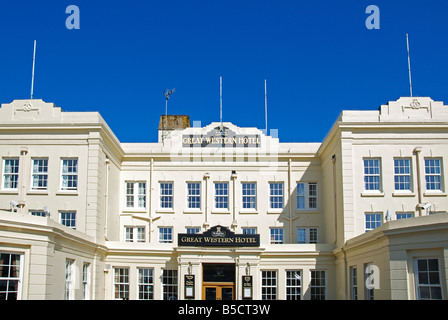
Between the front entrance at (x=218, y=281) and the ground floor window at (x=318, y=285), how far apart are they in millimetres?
4400

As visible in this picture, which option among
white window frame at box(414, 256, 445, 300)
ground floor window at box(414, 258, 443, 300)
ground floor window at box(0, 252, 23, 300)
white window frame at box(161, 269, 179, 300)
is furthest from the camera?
white window frame at box(161, 269, 179, 300)

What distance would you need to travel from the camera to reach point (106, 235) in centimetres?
2983

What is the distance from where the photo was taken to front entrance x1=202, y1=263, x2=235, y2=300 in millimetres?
28531

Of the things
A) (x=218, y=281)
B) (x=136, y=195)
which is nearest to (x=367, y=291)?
(x=218, y=281)

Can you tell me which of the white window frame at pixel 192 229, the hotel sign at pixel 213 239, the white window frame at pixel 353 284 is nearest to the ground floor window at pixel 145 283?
the hotel sign at pixel 213 239

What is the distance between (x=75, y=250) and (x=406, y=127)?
17.3 m

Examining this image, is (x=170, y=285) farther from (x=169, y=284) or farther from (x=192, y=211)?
(x=192, y=211)

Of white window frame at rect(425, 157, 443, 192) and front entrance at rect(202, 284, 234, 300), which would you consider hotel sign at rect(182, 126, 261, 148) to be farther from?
white window frame at rect(425, 157, 443, 192)

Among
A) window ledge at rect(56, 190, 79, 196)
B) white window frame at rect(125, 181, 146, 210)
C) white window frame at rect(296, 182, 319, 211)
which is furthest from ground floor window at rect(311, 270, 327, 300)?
window ledge at rect(56, 190, 79, 196)

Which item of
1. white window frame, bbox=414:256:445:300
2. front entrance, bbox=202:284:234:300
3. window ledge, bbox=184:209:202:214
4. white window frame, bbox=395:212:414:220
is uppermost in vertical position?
window ledge, bbox=184:209:202:214

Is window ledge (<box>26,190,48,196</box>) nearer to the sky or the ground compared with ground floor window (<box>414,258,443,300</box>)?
nearer to the sky

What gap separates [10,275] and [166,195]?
14.3 meters

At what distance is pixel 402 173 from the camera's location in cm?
2823

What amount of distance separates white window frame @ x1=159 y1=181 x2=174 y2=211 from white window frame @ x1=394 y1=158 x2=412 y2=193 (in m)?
13.3
